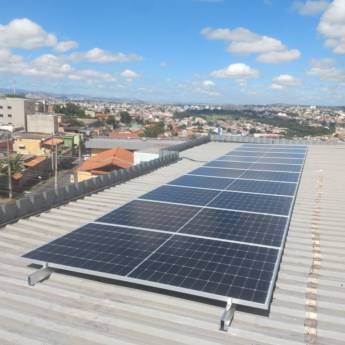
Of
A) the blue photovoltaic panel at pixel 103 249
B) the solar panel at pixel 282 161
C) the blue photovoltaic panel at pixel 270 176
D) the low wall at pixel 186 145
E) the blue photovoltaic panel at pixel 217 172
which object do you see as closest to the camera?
the blue photovoltaic panel at pixel 103 249

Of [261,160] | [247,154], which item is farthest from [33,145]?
[261,160]

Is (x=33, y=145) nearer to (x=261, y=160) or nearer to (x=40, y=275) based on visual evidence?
(x=261, y=160)

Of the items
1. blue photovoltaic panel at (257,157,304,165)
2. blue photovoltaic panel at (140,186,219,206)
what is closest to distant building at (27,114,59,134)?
blue photovoltaic panel at (257,157,304,165)

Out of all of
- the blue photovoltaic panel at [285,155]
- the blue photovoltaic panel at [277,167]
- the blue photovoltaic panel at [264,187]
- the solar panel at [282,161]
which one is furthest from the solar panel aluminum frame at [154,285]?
the blue photovoltaic panel at [285,155]

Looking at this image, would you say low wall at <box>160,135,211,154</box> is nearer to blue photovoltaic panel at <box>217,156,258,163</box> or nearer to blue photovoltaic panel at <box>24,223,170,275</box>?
blue photovoltaic panel at <box>217,156,258,163</box>

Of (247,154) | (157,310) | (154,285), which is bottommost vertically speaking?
(157,310)

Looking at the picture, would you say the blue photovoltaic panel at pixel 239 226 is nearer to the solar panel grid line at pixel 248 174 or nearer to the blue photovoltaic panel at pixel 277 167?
the solar panel grid line at pixel 248 174
